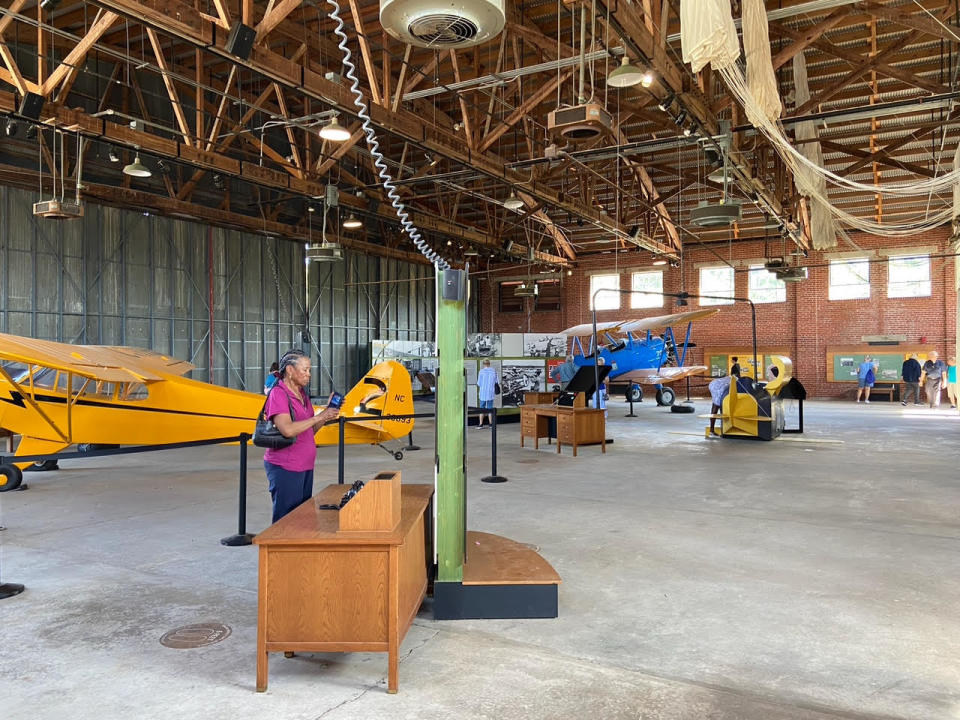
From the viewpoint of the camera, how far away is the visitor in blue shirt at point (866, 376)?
23.8m

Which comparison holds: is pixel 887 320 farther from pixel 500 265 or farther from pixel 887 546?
pixel 887 546

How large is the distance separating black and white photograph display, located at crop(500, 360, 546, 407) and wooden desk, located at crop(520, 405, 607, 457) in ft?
17.8

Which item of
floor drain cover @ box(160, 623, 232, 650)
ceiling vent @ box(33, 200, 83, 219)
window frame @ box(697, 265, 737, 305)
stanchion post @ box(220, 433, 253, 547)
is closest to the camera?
floor drain cover @ box(160, 623, 232, 650)

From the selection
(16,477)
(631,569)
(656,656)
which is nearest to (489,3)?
(656,656)

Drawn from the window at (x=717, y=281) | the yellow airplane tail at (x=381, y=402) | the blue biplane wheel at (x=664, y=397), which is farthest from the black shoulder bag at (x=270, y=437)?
the window at (x=717, y=281)

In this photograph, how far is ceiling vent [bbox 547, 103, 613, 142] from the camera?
6.44 m

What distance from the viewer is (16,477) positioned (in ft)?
27.3

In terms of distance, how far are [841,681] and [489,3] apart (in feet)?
11.8

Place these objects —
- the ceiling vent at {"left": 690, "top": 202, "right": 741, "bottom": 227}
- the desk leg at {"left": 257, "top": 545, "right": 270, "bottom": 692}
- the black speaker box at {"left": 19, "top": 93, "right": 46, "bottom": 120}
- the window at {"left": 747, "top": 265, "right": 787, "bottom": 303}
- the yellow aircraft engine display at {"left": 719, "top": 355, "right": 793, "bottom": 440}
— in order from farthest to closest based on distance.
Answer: the window at {"left": 747, "top": 265, "right": 787, "bottom": 303} < the yellow aircraft engine display at {"left": 719, "top": 355, "right": 793, "bottom": 440} < the black speaker box at {"left": 19, "top": 93, "right": 46, "bottom": 120} < the ceiling vent at {"left": 690, "top": 202, "right": 741, "bottom": 227} < the desk leg at {"left": 257, "top": 545, "right": 270, "bottom": 692}

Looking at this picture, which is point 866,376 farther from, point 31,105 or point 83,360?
point 31,105

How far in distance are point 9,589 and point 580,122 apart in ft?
19.6

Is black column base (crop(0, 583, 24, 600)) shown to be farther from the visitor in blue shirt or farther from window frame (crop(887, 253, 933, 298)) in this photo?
window frame (crop(887, 253, 933, 298))

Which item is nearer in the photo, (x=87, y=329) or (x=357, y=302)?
(x=87, y=329)

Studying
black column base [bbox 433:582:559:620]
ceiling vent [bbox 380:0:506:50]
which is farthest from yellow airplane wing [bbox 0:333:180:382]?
ceiling vent [bbox 380:0:506:50]
